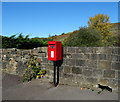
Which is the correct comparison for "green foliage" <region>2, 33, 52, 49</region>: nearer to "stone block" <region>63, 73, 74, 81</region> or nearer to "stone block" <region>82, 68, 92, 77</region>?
"stone block" <region>63, 73, 74, 81</region>

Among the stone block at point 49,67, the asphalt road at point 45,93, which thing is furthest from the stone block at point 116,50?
the stone block at point 49,67

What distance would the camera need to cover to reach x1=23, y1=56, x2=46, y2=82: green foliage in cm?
502

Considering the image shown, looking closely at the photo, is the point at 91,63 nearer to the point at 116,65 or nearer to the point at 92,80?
the point at 92,80

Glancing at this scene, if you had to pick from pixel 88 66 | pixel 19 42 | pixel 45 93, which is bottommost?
pixel 45 93

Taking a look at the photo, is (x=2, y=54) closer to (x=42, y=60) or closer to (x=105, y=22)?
(x=42, y=60)

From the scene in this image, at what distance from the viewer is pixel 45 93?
3.89 metres

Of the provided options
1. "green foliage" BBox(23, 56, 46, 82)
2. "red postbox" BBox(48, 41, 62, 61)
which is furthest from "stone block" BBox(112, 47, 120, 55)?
"green foliage" BBox(23, 56, 46, 82)

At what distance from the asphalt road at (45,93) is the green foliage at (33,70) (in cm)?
24

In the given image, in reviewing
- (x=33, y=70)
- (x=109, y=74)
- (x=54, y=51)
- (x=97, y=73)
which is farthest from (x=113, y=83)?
(x=33, y=70)

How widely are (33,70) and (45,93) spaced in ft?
4.72

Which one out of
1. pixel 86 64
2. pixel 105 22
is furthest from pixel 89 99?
pixel 105 22

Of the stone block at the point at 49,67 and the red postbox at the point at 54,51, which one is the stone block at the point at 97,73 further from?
the stone block at the point at 49,67

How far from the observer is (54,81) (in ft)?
14.4

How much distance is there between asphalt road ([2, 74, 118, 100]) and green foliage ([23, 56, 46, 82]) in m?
0.24
